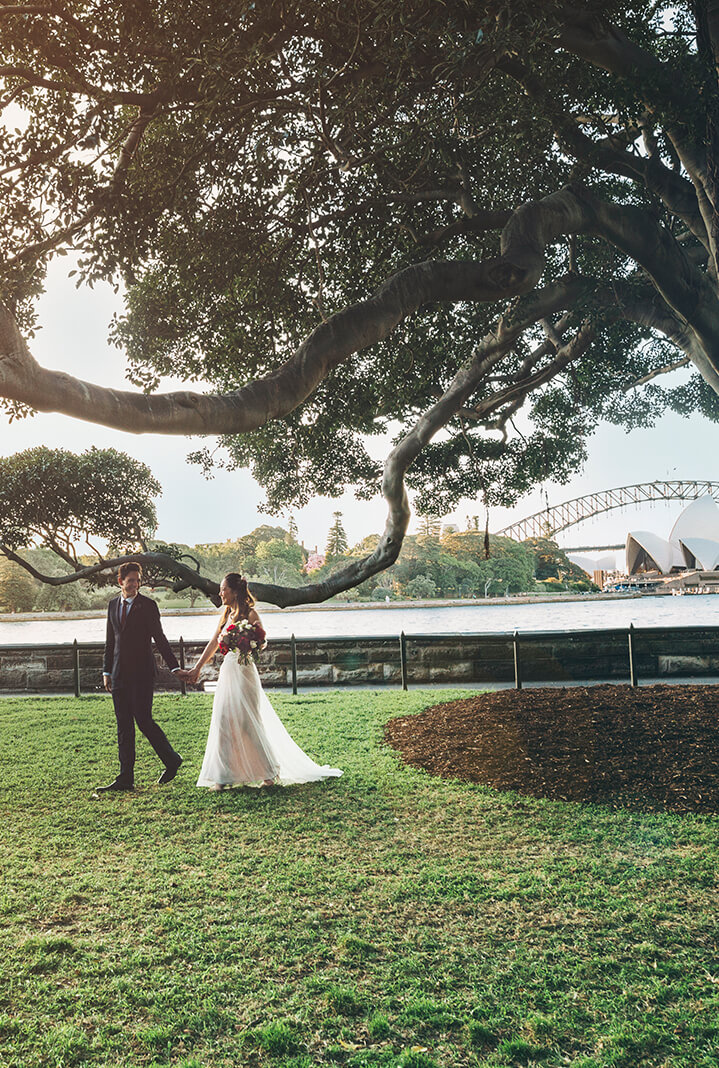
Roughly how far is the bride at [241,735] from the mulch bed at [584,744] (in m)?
1.42

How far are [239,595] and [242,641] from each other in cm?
47

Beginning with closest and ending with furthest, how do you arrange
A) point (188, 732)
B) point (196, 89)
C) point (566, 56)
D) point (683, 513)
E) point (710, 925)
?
1. point (710, 925)
2. point (196, 89)
3. point (566, 56)
4. point (188, 732)
5. point (683, 513)

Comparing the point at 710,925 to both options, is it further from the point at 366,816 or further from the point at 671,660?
the point at 671,660

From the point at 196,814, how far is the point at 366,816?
142 cm

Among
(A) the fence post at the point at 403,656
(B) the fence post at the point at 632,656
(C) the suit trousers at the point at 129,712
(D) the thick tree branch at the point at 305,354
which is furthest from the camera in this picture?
(A) the fence post at the point at 403,656

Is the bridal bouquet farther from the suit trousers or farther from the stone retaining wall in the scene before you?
the stone retaining wall

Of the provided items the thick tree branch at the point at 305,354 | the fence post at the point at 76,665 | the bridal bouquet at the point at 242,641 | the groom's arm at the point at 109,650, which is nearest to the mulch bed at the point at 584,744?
the bridal bouquet at the point at 242,641

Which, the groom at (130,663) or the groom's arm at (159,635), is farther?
the groom's arm at (159,635)

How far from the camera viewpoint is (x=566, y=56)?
716 cm

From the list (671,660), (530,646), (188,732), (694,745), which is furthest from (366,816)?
(671,660)

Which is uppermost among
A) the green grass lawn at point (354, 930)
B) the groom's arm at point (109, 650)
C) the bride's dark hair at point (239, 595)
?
the bride's dark hair at point (239, 595)

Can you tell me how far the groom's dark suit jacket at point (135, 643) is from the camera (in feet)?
22.6

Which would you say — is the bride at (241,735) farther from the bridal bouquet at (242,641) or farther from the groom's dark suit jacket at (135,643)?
the groom's dark suit jacket at (135,643)

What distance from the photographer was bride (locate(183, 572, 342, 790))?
693 cm
